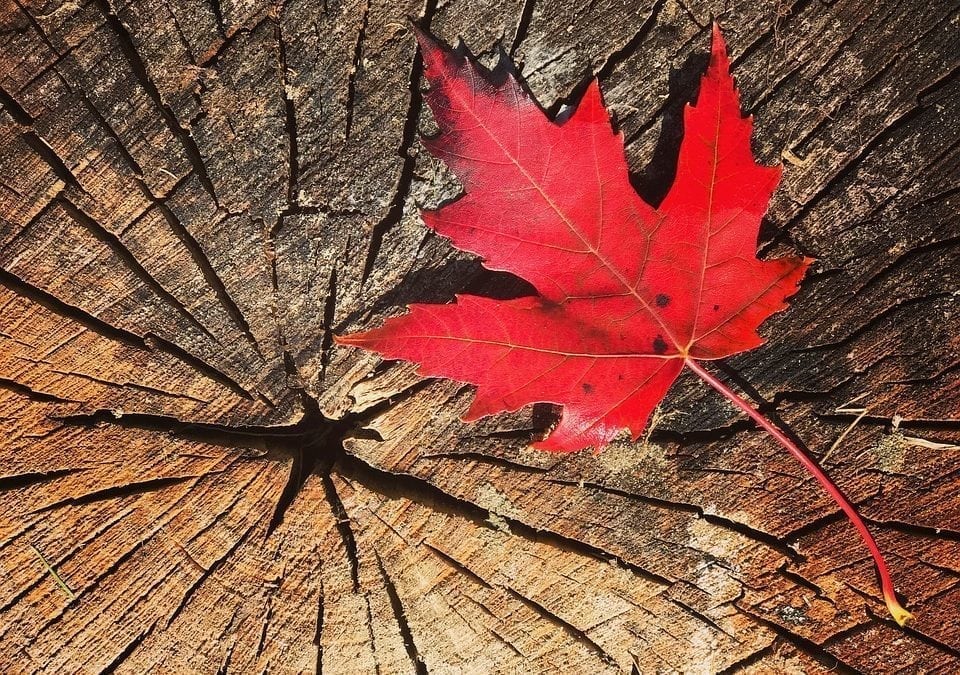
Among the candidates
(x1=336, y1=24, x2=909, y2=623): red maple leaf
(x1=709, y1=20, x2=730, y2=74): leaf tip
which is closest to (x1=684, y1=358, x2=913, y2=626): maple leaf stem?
(x1=336, y1=24, x2=909, y2=623): red maple leaf

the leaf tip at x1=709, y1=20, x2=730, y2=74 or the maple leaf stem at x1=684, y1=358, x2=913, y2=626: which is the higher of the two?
the leaf tip at x1=709, y1=20, x2=730, y2=74

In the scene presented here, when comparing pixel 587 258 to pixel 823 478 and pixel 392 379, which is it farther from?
pixel 823 478

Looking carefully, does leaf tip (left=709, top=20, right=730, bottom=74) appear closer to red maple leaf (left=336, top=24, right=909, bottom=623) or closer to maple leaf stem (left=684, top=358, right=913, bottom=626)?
red maple leaf (left=336, top=24, right=909, bottom=623)

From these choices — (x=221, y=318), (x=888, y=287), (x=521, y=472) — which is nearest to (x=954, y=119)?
(x=888, y=287)

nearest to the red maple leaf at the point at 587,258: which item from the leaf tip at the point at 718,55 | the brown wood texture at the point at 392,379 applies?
the leaf tip at the point at 718,55

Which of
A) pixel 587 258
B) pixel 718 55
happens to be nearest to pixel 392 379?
pixel 587 258

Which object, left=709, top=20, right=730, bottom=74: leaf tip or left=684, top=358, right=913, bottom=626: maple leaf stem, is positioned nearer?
left=709, top=20, right=730, bottom=74: leaf tip

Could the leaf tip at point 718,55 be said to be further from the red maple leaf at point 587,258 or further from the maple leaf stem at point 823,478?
the maple leaf stem at point 823,478
